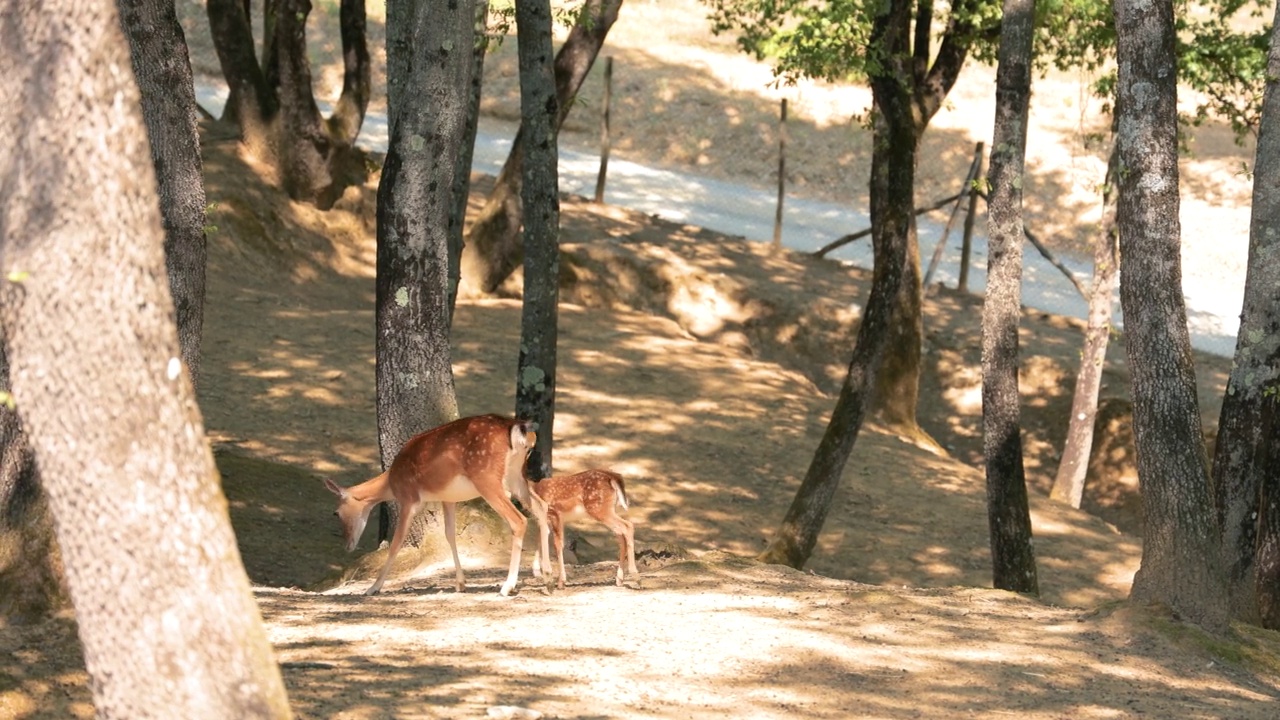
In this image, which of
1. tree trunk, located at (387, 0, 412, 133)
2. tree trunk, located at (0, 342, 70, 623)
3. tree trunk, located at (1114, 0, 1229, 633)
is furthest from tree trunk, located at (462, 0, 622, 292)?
tree trunk, located at (0, 342, 70, 623)

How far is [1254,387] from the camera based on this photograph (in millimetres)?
10766

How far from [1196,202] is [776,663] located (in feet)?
85.6

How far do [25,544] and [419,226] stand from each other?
12.7 ft

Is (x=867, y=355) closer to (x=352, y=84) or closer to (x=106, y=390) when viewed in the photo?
(x=106, y=390)

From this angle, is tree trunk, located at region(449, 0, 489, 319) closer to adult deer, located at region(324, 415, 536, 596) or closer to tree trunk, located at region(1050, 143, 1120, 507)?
adult deer, located at region(324, 415, 536, 596)

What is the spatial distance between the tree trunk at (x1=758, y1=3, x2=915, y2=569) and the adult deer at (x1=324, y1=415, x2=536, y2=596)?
4.95 meters

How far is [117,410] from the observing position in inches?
173

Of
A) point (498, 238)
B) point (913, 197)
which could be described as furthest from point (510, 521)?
point (498, 238)

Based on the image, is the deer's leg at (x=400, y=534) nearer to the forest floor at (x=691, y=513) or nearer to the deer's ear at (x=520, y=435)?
the forest floor at (x=691, y=513)

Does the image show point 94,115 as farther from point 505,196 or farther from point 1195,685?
point 505,196

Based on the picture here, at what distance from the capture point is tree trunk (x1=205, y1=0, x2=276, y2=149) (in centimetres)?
2103

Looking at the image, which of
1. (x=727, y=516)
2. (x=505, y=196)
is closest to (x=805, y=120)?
(x=505, y=196)

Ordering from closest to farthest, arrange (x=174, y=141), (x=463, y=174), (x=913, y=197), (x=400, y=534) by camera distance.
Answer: (x=400, y=534) < (x=174, y=141) < (x=913, y=197) < (x=463, y=174)

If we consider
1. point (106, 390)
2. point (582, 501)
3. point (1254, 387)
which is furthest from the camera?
point (1254, 387)
